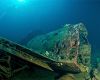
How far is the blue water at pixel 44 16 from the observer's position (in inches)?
885

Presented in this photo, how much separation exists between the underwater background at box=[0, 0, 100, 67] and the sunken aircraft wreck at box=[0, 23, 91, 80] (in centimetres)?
966

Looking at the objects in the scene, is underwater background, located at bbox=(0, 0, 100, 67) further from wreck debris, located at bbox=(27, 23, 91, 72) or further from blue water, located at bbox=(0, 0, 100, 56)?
wreck debris, located at bbox=(27, 23, 91, 72)

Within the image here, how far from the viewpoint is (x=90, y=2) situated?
25.8 metres

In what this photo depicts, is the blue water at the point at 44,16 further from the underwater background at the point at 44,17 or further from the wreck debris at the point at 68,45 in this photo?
the wreck debris at the point at 68,45

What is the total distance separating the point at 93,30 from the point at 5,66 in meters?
16.4

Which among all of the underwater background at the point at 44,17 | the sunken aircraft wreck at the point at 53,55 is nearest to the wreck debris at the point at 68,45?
the sunken aircraft wreck at the point at 53,55

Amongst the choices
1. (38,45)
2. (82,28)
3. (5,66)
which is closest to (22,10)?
(38,45)

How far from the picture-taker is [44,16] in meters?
24.5

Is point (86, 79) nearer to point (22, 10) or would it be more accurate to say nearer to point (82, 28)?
point (82, 28)

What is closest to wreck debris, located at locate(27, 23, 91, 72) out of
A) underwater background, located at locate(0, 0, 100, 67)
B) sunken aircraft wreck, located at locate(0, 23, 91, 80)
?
sunken aircraft wreck, located at locate(0, 23, 91, 80)

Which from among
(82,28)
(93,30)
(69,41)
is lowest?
(69,41)

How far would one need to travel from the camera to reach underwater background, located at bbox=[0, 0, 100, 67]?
73.7ft

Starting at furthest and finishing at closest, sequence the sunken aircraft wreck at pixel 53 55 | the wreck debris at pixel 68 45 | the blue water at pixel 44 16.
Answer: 1. the blue water at pixel 44 16
2. the wreck debris at pixel 68 45
3. the sunken aircraft wreck at pixel 53 55

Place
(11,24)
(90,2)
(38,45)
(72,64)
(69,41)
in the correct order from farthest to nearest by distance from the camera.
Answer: (90,2) → (11,24) → (38,45) → (69,41) → (72,64)
